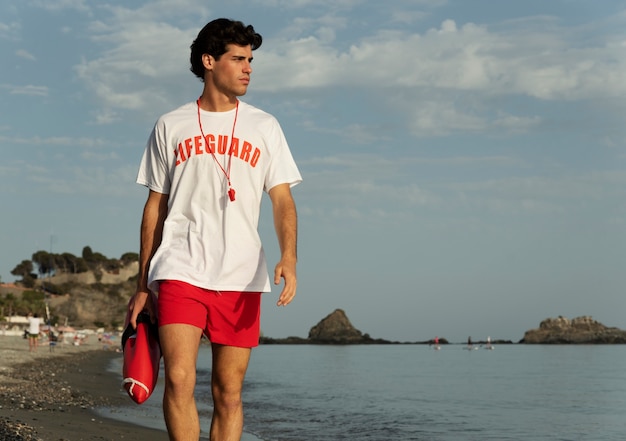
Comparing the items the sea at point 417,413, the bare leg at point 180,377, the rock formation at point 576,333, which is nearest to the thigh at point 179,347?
the bare leg at point 180,377

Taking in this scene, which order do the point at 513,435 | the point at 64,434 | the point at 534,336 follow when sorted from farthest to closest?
the point at 534,336, the point at 513,435, the point at 64,434

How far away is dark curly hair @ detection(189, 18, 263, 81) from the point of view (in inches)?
157

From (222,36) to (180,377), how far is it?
163cm

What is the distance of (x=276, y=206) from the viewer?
4.07 meters

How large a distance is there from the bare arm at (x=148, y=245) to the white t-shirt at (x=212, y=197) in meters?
0.06

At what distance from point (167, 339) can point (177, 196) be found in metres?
0.68

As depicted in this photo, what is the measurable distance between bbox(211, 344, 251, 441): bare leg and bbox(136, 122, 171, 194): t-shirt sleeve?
0.83 m

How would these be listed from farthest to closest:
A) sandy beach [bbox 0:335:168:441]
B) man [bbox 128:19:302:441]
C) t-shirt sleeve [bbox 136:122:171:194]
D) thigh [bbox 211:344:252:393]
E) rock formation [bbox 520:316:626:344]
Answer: rock formation [bbox 520:316:626:344] → sandy beach [bbox 0:335:168:441] → t-shirt sleeve [bbox 136:122:171:194] → thigh [bbox 211:344:252:393] → man [bbox 128:19:302:441]

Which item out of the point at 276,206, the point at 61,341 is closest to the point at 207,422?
the point at 276,206

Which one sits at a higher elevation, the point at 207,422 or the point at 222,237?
the point at 222,237

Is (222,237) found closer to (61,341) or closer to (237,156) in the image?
(237,156)

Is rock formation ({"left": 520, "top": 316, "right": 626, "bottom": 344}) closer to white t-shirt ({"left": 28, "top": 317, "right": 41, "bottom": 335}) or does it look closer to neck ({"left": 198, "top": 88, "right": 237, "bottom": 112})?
white t-shirt ({"left": 28, "top": 317, "right": 41, "bottom": 335})

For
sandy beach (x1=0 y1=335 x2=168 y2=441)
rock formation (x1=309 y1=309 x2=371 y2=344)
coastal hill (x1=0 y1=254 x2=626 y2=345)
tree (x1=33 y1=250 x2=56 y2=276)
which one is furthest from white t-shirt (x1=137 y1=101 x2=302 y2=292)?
tree (x1=33 y1=250 x2=56 y2=276)

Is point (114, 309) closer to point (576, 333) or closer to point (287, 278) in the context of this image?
point (576, 333)
